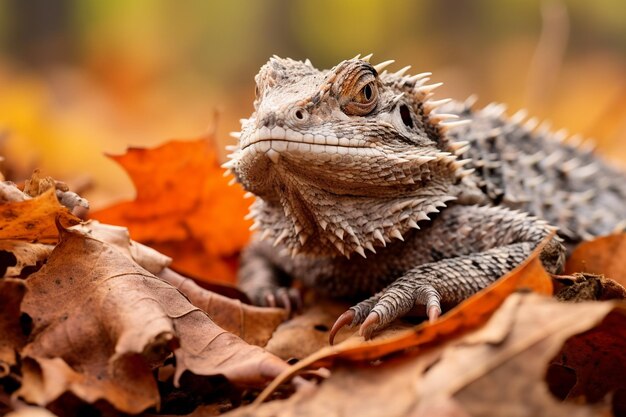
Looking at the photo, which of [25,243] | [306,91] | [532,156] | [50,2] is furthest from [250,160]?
[50,2]

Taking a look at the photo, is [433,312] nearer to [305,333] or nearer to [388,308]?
[388,308]

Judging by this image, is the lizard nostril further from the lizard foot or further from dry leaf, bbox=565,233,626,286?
dry leaf, bbox=565,233,626,286

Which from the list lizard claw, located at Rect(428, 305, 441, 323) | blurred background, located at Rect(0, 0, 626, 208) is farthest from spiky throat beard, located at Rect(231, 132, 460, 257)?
blurred background, located at Rect(0, 0, 626, 208)

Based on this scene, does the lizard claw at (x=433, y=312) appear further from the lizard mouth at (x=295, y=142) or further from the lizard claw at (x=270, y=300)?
Result: the lizard claw at (x=270, y=300)

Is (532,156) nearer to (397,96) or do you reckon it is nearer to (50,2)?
(397,96)

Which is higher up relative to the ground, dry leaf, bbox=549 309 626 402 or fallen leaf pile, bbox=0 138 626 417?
fallen leaf pile, bbox=0 138 626 417

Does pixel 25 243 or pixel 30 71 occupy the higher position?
pixel 30 71

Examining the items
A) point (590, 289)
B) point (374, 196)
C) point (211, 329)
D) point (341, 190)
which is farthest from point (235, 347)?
point (590, 289)
